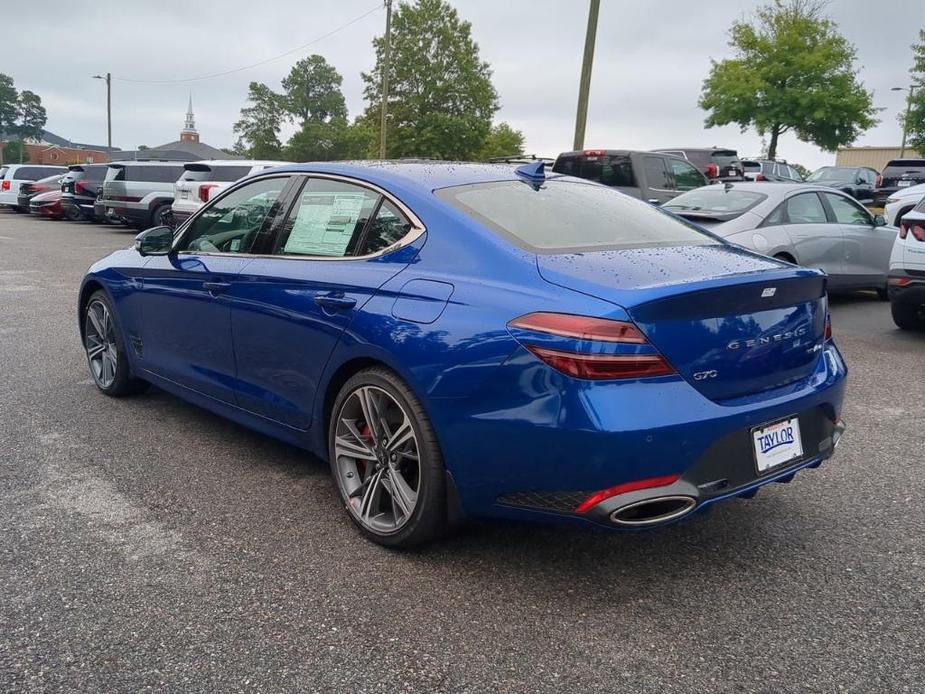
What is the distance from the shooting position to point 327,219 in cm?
391

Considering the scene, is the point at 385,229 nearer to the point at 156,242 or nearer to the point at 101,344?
the point at 156,242

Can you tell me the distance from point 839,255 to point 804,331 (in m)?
6.93

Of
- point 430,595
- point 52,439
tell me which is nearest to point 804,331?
point 430,595

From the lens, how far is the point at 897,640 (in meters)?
2.74

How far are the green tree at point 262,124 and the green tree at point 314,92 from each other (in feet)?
4.94

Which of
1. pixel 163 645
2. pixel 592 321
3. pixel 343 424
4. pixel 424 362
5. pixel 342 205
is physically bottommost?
pixel 163 645

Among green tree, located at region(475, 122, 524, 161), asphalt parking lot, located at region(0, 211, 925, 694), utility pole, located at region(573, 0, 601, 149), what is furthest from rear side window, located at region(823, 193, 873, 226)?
green tree, located at region(475, 122, 524, 161)

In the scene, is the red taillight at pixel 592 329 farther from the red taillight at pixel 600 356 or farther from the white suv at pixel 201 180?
the white suv at pixel 201 180

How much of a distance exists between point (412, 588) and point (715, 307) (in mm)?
1466

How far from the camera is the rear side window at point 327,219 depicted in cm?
374

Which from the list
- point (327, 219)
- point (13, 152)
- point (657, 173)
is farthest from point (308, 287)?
point (13, 152)

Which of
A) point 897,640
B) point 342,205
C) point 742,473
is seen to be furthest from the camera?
point 342,205

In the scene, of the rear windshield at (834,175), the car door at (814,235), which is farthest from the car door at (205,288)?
the rear windshield at (834,175)

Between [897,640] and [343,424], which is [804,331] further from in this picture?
[343,424]
